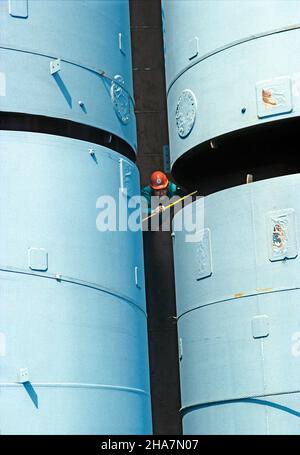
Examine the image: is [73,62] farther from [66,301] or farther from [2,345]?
[2,345]

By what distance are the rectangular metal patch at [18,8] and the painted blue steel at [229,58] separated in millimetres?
1953

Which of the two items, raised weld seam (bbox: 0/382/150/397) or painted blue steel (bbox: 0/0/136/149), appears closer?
raised weld seam (bbox: 0/382/150/397)

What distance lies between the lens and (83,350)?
1338 centimetres

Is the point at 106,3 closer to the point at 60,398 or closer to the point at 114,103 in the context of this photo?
the point at 114,103

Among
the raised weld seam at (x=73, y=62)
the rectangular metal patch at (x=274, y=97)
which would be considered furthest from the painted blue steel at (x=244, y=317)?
the raised weld seam at (x=73, y=62)

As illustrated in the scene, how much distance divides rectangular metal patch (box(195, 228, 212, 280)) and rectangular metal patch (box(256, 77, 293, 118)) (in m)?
1.36

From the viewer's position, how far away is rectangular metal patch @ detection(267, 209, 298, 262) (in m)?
14.1

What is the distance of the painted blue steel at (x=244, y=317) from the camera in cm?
1386

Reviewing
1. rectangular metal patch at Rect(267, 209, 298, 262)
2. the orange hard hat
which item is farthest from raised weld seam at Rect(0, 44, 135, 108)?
rectangular metal patch at Rect(267, 209, 298, 262)

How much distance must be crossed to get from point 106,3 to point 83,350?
12.6 ft

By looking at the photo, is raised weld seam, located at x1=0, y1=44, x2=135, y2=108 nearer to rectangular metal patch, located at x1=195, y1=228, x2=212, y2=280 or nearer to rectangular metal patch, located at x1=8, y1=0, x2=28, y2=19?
rectangular metal patch, located at x1=8, y1=0, x2=28, y2=19

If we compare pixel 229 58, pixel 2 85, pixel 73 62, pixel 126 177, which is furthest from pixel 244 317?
pixel 2 85

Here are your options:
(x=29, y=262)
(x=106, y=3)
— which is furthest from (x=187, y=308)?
(x=106, y=3)

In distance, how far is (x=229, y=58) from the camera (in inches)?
587
